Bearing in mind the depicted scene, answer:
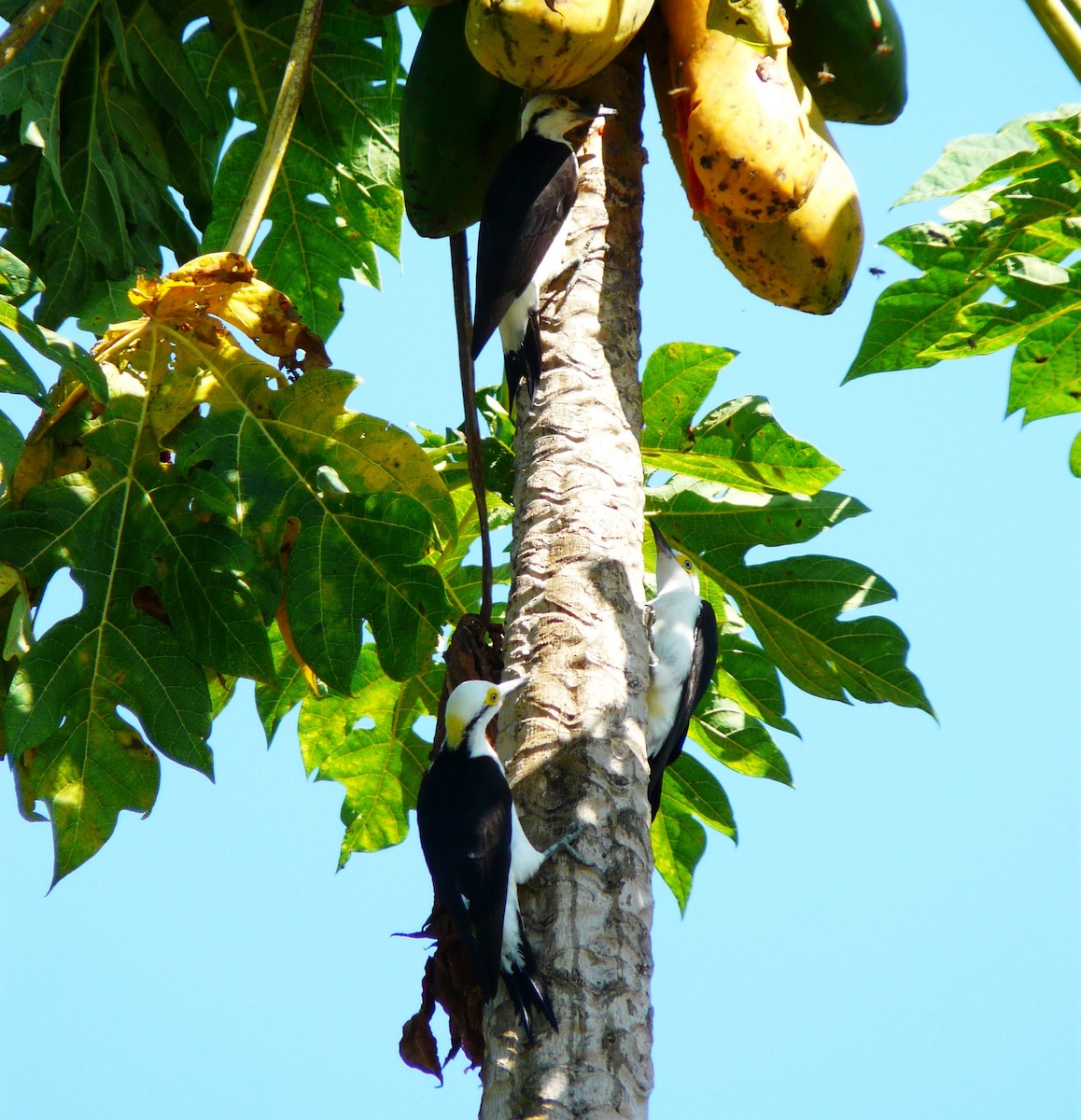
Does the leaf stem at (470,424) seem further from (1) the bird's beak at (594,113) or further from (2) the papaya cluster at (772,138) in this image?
(2) the papaya cluster at (772,138)

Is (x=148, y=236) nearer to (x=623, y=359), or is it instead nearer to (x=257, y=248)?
(x=257, y=248)

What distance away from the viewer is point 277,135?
3.01 m

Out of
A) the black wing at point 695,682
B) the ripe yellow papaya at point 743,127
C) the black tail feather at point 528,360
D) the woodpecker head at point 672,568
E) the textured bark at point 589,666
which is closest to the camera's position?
the textured bark at point 589,666

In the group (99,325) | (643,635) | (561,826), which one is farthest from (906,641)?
(99,325)

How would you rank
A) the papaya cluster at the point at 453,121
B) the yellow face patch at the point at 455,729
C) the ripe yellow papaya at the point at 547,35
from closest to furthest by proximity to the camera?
the ripe yellow papaya at the point at 547,35 → the yellow face patch at the point at 455,729 → the papaya cluster at the point at 453,121

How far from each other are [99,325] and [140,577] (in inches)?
28.3

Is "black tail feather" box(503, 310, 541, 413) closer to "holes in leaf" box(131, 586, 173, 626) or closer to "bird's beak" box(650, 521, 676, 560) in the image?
"bird's beak" box(650, 521, 676, 560)

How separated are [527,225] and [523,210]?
0.04m

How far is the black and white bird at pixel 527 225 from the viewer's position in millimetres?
2676

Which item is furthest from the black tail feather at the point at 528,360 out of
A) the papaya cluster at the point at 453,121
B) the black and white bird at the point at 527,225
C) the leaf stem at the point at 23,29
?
the leaf stem at the point at 23,29

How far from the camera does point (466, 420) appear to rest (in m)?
2.73

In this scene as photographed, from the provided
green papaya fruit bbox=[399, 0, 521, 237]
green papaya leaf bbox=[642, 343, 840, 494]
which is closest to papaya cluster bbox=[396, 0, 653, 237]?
green papaya fruit bbox=[399, 0, 521, 237]

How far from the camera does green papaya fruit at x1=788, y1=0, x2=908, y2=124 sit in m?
2.75

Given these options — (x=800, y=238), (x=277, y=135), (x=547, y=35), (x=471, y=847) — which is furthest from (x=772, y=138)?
(x=471, y=847)
